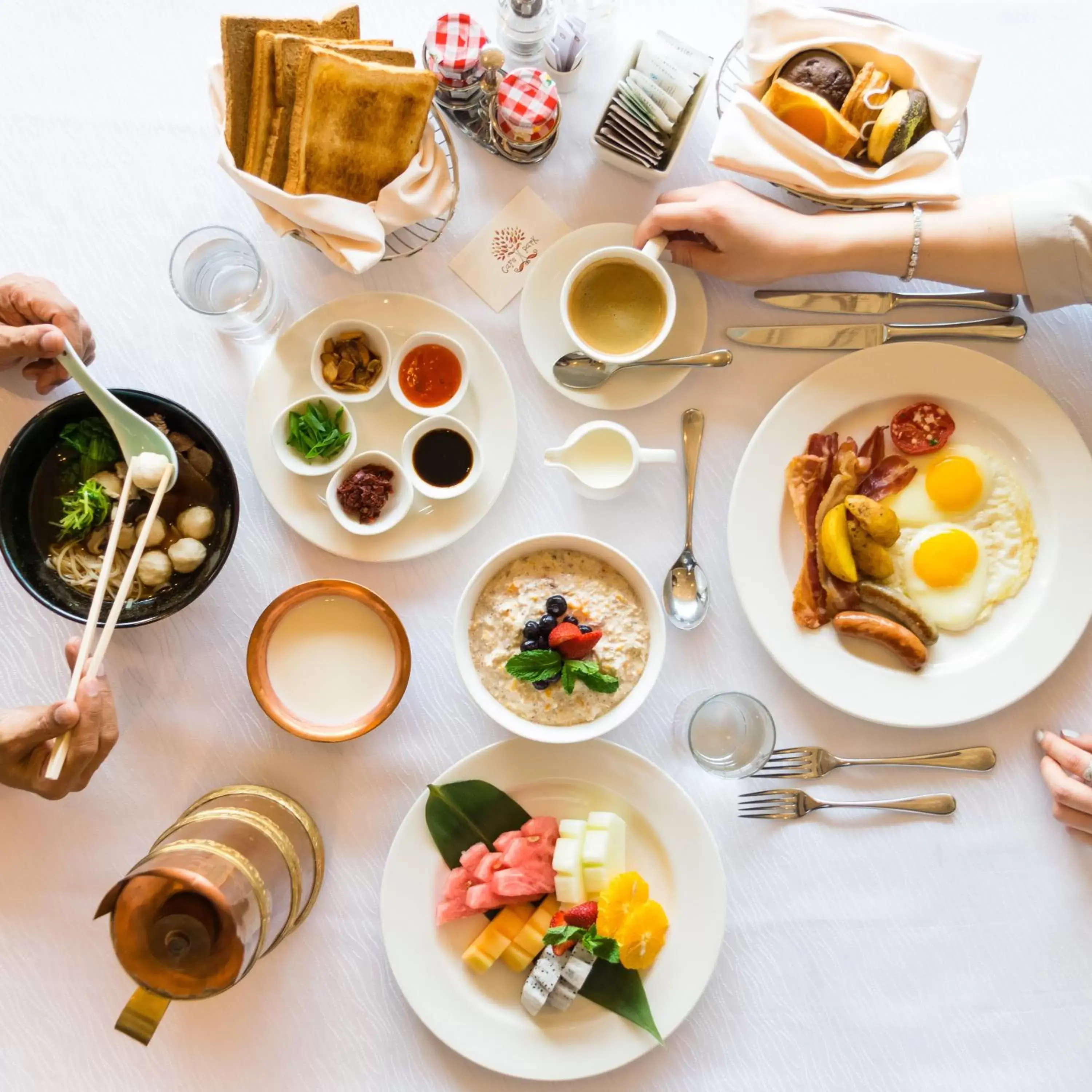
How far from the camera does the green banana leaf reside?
1635 millimetres

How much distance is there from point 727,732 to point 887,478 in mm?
602

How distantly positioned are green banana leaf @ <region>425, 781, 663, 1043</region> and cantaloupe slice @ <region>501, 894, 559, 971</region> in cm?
12

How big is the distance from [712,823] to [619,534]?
0.62m

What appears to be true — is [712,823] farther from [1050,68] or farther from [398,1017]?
[1050,68]

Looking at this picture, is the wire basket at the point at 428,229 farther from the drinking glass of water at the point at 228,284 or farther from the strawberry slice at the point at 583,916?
the strawberry slice at the point at 583,916

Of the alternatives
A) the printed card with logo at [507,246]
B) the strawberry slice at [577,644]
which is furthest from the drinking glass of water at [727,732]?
the printed card with logo at [507,246]

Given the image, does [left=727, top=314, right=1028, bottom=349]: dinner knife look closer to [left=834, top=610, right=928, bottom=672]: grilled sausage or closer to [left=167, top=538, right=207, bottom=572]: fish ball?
[left=834, top=610, right=928, bottom=672]: grilled sausage

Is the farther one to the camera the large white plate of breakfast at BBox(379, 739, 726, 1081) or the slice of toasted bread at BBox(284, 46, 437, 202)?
the large white plate of breakfast at BBox(379, 739, 726, 1081)

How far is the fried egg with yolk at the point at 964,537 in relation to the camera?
5.52ft

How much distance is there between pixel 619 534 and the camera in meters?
1.75

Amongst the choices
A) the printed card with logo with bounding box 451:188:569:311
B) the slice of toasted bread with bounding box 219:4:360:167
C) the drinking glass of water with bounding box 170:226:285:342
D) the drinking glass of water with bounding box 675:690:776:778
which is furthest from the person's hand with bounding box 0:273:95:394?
the drinking glass of water with bounding box 675:690:776:778

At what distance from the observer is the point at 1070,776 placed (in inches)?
67.4

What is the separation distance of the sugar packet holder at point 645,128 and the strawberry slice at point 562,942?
1.43m

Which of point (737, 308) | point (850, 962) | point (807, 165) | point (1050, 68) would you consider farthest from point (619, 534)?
point (1050, 68)
